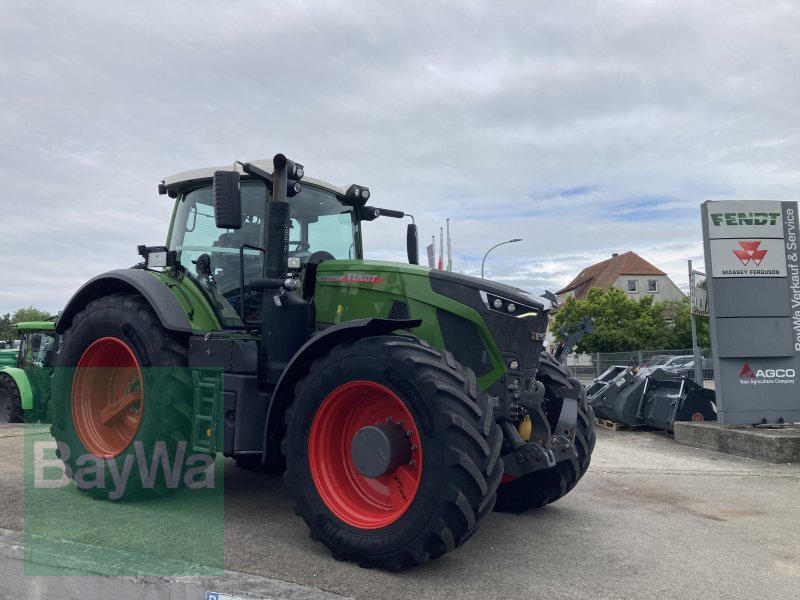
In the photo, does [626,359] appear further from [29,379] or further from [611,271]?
[611,271]

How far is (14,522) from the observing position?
14.1 ft

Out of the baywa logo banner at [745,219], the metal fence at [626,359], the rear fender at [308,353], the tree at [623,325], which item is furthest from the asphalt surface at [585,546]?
the tree at [623,325]

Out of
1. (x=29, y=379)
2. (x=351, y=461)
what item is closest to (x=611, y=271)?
(x=29, y=379)

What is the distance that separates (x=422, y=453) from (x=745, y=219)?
28.1 feet

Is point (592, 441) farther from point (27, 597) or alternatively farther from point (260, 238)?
point (27, 597)

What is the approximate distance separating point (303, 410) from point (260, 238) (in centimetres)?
167

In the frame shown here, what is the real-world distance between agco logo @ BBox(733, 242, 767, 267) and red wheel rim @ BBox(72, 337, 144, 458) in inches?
336

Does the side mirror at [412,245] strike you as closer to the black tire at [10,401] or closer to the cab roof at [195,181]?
the cab roof at [195,181]

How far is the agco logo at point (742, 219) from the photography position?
10281mm

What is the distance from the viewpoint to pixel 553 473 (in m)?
5.09

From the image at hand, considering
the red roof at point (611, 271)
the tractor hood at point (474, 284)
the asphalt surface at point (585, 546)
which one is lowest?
the asphalt surface at point (585, 546)

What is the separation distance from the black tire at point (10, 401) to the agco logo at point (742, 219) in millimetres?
11349

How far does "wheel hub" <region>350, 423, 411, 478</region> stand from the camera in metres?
3.78

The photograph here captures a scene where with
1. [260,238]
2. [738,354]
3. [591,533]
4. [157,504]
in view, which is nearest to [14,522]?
[157,504]
